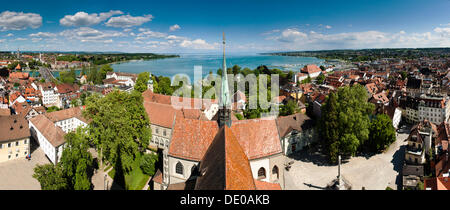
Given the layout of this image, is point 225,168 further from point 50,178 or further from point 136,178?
point 136,178

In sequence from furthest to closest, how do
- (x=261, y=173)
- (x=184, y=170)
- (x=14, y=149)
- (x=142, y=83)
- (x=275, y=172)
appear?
(x=142, y=83), (x=14, y=149), (x=275, y=172), (x=261, y=173), (x=184, y=170)

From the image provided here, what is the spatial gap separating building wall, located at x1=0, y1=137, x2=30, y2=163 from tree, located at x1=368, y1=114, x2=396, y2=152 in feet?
148

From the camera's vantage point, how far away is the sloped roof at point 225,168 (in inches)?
531

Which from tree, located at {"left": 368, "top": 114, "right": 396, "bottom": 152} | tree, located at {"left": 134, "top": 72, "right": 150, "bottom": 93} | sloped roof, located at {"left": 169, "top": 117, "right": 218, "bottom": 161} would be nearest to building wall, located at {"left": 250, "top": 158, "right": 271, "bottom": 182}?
sloped roof, located at {"left": 169, "top": 117, "right": 218, "bottom": 161}

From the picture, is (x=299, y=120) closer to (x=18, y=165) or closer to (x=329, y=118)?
(x=329, y=118)

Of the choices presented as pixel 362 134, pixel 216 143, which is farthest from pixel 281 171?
pixel 362 134

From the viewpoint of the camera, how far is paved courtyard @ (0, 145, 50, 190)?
26266 mm

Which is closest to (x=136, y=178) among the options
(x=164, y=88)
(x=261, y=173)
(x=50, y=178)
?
(x=50, y=178)

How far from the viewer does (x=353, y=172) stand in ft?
90.9

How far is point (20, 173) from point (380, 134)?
4320 cm

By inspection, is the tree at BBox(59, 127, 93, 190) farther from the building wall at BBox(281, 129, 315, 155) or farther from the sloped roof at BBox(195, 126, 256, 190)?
the building wall at BBox(281, 129, 315, 155)

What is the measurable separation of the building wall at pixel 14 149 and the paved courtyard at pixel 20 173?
0.77 meters

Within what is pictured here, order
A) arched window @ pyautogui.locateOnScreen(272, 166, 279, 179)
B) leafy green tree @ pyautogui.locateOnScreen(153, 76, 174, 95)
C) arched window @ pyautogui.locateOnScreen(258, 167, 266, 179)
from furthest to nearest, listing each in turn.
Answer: leafy green tree @ pyautogui.locateOnScreen(153, 76, 174, 95), arched window @ pyautogui.locateOnScreen(272, 166, 279, 179), arched window @ pyautogui.locateOnScreen(258, 167, 266, 179)

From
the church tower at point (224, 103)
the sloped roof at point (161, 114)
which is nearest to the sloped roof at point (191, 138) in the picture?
the church tower at point (224, 103)
